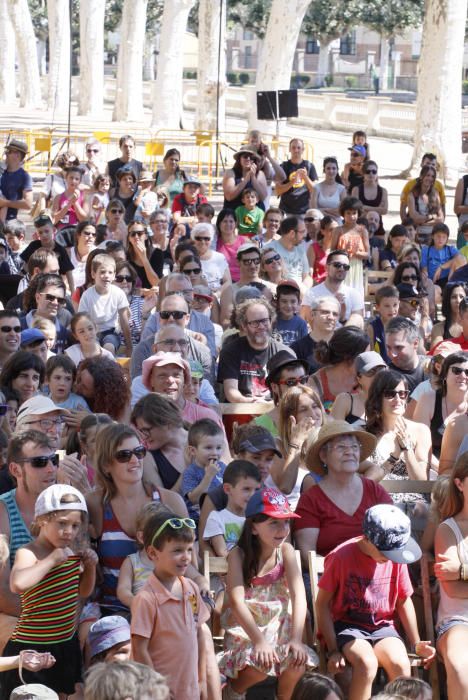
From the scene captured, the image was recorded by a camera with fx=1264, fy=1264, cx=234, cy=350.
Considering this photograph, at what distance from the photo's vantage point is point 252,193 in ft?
47.7

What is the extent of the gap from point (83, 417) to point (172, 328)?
166 centimetres

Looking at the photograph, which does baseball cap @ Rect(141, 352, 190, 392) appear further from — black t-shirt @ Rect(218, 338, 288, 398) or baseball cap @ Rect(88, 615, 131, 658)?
baseball cap @ Rect(88, 615, 131, 658)

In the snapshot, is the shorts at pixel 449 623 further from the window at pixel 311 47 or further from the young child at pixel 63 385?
the window at pixel 311 47

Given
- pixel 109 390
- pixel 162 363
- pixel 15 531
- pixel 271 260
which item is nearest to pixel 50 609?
pixel 15 531

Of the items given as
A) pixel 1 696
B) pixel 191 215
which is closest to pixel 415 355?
pixel 1 696

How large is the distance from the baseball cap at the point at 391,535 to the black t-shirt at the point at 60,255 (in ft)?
22.4

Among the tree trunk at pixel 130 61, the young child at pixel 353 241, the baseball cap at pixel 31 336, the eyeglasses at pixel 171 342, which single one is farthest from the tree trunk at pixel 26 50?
the eyeglasses at pixel 171 342

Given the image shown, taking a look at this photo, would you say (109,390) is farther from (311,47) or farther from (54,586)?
(311,47)

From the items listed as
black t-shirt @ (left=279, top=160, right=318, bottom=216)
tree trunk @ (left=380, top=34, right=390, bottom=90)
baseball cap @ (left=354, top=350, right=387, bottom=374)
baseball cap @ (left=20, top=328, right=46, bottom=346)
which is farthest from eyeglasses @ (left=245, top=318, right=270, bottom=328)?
tree trunk @ (left=380, top=34, right=390, bottom=90)

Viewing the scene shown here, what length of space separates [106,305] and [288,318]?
64.9 inches

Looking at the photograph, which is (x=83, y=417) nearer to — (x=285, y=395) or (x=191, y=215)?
(x=285, y=395)

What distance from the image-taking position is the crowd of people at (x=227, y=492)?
554 centimetres

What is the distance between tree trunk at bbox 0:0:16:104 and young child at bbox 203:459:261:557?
192 ft

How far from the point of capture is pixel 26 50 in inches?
2307
